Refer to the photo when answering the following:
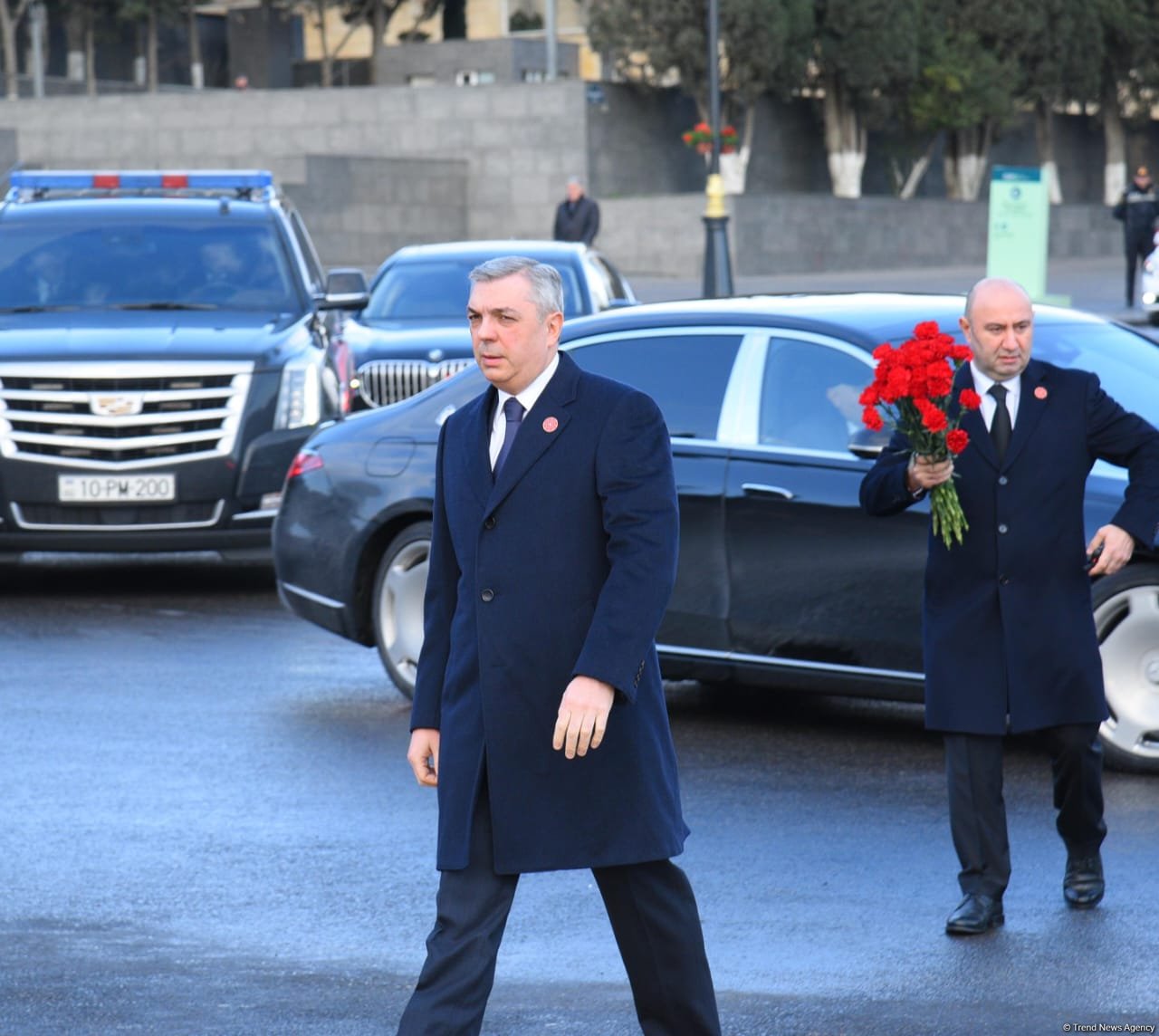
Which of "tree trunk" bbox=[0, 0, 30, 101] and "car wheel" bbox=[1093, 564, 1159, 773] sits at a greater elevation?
"tree trunk" bbox=[0, 0, 30, 101]

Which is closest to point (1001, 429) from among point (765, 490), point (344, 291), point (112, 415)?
point (765, 490)

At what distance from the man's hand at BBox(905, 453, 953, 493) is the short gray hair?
59.5 inches

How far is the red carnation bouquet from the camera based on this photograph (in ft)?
18.2

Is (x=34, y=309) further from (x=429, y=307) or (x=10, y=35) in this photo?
(x=10, y=35)

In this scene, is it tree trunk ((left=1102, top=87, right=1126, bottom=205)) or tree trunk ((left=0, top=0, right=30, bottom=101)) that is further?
tree trunk ((left=1102, top=87, right=1126, bottom=205))

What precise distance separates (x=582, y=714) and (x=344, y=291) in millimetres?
8600

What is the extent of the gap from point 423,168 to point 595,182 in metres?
3.36

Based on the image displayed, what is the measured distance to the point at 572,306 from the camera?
16.8 metres

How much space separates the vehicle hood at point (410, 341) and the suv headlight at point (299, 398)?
4317 mm

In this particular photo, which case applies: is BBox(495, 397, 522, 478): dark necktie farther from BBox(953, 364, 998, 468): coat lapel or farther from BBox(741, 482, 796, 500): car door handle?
BBox(741, 482, 796, 500): car door handle

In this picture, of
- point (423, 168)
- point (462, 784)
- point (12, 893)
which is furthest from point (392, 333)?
point (423, 168)

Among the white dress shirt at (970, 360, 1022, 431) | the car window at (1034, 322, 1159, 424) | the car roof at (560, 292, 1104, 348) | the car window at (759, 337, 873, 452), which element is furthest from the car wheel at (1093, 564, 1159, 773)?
the white dress shirt at (970, 360, 1022, 431)

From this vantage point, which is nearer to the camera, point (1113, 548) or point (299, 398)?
point (1113, 548)

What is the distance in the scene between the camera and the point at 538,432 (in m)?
4.31
